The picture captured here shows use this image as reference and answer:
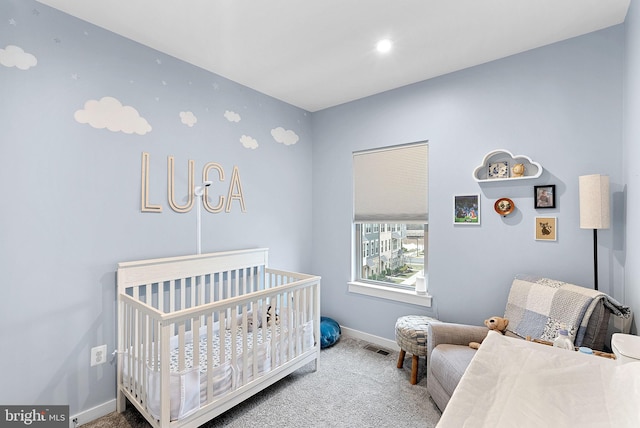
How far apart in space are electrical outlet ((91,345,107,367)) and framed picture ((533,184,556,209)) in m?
3.13

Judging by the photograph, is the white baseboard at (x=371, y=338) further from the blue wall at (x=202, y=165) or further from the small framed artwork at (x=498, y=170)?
the small framed artwork at (x=498, y=170)

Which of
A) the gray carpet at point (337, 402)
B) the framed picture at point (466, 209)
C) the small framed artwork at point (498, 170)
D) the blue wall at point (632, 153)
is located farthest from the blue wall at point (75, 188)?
the blue wall at point (632, 153)

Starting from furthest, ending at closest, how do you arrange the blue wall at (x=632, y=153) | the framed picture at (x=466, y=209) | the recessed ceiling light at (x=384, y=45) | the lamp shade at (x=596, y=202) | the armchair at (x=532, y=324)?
the framed picture at (x=466, y=209), the recessed ceiling light at (x=384, y=45), the lamp shade at (x=596, y=202), the armchair at (x=532, y=324), the blue wall at (x=632, y=153)

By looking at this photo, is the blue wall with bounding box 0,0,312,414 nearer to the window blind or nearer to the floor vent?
the window blind

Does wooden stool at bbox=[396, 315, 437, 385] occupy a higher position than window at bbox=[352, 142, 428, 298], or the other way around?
window at bbox=[352, 142, 428, 298]

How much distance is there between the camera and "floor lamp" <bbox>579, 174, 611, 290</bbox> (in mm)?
1835

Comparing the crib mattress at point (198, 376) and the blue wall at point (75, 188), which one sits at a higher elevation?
the blue wall at point (75, 188)

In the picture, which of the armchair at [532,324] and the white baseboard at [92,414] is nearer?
the armchair at [532,324]

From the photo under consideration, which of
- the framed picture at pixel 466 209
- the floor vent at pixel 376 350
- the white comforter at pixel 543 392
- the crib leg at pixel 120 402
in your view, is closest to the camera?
the white comforter at pixel 543 392

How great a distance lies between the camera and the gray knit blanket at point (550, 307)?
5.57 ft

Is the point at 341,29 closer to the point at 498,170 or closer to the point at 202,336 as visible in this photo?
the point at 498,170

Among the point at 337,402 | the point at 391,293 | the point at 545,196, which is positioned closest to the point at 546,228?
the point at 545,196

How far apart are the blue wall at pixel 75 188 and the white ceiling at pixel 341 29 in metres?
0.22

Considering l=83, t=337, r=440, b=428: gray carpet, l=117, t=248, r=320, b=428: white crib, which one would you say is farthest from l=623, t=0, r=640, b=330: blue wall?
l=117, t=248, r=320, b=428: white crib
